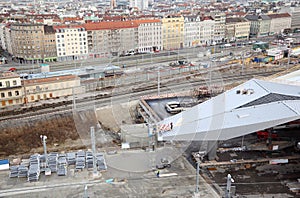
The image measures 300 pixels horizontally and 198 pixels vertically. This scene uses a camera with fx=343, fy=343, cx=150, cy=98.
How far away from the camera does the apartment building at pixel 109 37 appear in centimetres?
5216

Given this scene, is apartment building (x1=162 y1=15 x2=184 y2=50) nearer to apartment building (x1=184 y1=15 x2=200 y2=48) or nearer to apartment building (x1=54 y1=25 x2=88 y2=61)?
apartment building (x1=184 y1=15 x2=200 y2=48)

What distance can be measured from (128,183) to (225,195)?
200 inches

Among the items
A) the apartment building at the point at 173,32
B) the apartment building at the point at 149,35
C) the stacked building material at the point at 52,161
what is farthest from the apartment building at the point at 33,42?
the stacked building material at the point at 52,161

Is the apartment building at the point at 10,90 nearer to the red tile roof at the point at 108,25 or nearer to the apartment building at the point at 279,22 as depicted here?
the red tile roof at the point at 108,25

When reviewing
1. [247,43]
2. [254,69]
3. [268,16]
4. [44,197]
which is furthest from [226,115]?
[268,16]

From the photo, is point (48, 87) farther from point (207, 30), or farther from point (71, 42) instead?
point (207, 30)

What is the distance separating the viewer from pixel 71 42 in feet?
167

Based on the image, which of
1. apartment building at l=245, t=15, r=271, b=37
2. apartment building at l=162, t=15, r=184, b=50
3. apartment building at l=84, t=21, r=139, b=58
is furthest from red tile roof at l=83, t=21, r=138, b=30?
apartment building at l=245, t=15, r=271, b=37

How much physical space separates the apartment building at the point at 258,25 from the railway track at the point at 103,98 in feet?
120

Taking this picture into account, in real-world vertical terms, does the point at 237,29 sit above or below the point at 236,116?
above

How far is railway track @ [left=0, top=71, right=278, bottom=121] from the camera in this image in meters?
28.0

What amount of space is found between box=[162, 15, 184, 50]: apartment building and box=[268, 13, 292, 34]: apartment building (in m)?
27.5

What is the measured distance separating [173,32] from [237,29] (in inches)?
682

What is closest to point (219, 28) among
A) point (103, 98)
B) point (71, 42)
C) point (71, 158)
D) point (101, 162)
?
point (71, 42)
